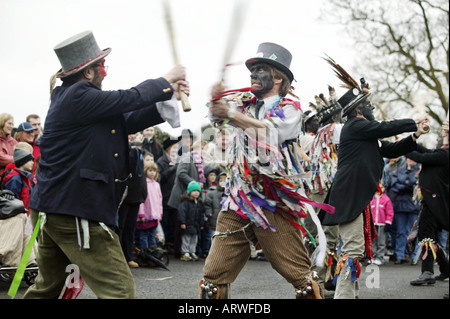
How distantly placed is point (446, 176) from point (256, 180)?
4563 millimetres

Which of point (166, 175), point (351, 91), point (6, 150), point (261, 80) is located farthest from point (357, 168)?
point (166, 175)

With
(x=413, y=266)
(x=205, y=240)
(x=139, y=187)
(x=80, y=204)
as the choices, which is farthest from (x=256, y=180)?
(x=413, y=266)

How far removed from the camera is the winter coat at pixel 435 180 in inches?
305

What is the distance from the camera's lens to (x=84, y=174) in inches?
138

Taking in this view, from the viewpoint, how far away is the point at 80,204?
3.50 meters

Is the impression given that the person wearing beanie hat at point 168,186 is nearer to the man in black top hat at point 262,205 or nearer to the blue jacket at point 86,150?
the man in black top hat at point 262,205

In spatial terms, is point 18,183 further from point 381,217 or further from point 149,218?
point 381,217

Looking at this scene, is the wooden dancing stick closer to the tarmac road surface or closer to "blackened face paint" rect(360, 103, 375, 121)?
"blackened face paint" rect(360, 103, 375, 121)

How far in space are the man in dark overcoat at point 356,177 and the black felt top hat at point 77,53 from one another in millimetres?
2889

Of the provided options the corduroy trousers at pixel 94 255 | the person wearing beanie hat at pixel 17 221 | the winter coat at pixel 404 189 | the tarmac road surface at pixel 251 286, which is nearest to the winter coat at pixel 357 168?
the tarmac road surface at pixel 251 286

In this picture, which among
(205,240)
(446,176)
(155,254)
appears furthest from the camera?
(205,240)

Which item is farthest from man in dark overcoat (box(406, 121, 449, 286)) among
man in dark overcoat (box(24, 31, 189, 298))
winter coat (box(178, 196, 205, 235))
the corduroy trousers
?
the corduroy trousers
